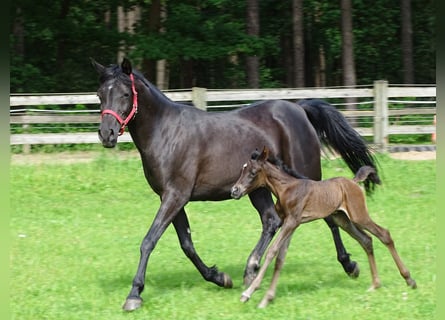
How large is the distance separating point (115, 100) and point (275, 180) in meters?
1.60

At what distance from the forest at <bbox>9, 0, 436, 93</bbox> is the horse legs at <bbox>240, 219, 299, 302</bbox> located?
16118 mm

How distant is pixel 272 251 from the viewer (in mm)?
6758

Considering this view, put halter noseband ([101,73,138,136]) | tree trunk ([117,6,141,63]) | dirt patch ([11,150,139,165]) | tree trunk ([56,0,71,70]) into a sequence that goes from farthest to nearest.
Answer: tree trunk ([56,0,71,70]), tree trunk ([117,6,141,63]), dirt patch ([11,150,139,165]), halter noseband ([101,73,138,136])

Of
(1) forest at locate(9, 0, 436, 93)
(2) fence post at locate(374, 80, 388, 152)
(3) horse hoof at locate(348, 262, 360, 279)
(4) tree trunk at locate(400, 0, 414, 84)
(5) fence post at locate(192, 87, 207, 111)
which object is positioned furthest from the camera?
(4) tree trunk at locate(400, 0, 414, 84)

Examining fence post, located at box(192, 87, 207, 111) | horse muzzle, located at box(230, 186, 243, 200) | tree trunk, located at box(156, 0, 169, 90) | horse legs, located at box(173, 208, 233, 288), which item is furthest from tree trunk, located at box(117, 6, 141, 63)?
horse muzzle, located at box(230, 186, 243, 200)

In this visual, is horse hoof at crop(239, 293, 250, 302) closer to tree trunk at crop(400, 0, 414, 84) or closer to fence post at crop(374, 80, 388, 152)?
fence post at crop(374, 80, 388, 152)

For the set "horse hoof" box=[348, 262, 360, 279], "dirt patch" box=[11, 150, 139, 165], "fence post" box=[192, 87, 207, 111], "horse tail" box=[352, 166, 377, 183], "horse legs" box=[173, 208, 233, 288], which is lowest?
"horse hoof" box=[348, 262, 360, 279]

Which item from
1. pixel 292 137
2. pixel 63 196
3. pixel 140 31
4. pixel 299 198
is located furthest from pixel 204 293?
pixel 140 31

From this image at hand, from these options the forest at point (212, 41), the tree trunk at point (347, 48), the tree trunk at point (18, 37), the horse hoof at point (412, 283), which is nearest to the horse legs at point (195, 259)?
the horse hoof at point (412, 283)

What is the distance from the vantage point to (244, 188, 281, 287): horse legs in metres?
7.34

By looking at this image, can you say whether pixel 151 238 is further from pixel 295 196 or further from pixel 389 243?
pixel 389 243

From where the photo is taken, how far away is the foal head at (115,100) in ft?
22.5

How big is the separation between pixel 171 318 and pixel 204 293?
0.90 metres

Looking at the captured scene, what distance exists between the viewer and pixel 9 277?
8.09 meters
